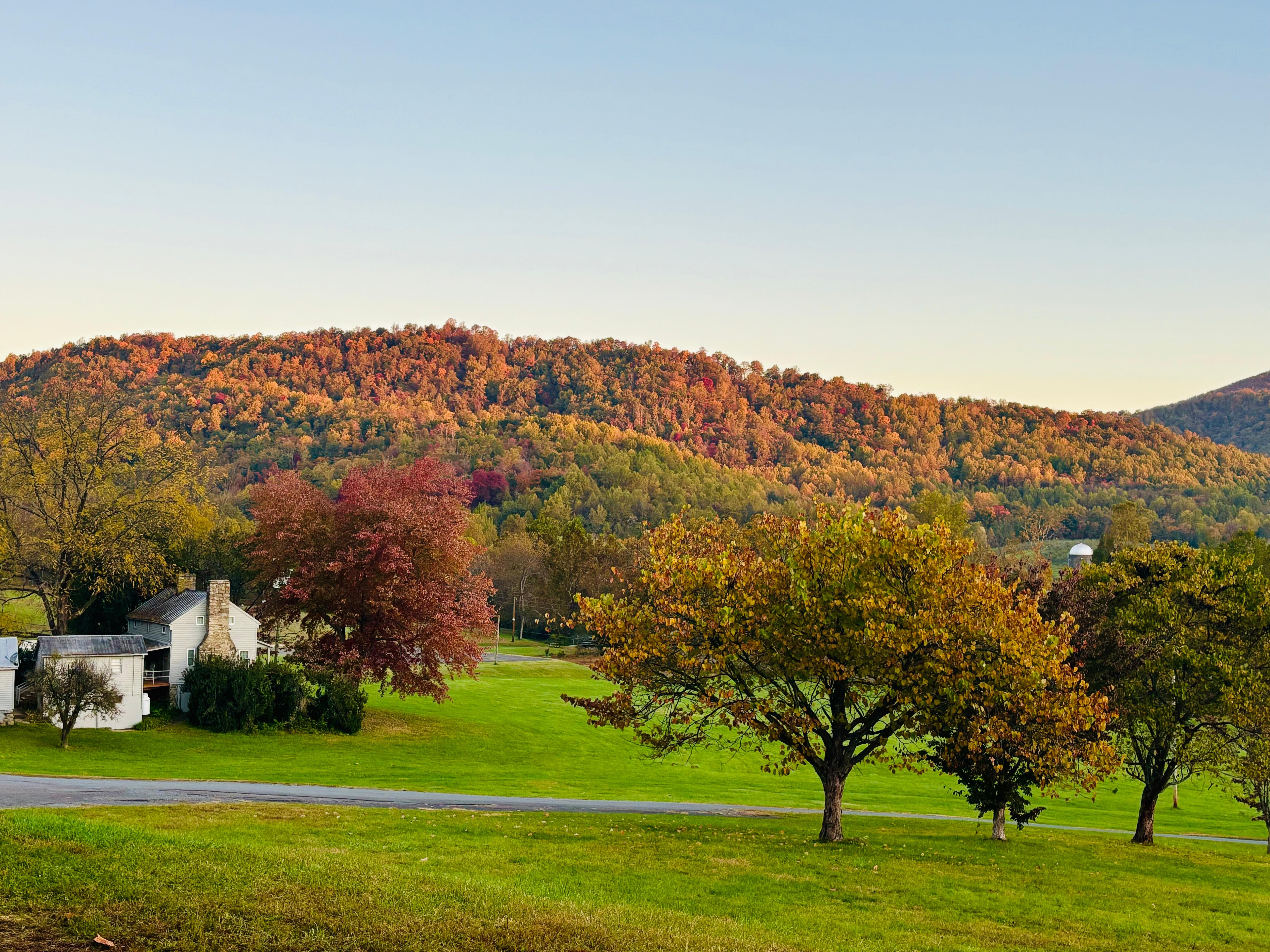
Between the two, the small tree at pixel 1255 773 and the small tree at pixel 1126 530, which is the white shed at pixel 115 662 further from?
the small tree at pixel 1126 530

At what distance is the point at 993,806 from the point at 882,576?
8.81 m

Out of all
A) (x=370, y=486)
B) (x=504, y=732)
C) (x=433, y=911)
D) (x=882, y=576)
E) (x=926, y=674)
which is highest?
(x=370, y=486)

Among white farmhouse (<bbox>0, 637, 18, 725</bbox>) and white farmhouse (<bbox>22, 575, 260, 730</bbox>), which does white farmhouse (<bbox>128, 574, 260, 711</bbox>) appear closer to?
white farmhouse (<bbox>22, 575, 260, 730</bbox>)

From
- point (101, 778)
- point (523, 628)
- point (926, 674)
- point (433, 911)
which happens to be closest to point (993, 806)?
point (926, 674)

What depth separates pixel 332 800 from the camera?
99.3 ft

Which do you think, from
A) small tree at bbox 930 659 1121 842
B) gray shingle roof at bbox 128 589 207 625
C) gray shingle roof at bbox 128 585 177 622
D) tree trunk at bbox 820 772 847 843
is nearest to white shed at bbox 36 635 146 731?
gray shingle roof at bbox 128 589 207 625

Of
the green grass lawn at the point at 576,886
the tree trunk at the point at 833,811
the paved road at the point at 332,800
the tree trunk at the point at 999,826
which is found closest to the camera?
the green grass lawn at the point at 576,886

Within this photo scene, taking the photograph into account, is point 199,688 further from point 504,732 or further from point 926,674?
point 926,674

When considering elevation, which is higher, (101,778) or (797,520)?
(797,520)

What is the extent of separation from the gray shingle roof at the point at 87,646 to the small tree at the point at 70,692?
0.65 meters

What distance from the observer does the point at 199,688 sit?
155 feet

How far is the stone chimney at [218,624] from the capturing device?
49.0 meters

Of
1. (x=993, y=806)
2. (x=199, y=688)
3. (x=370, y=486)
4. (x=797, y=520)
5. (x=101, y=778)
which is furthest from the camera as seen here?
(x=370, y=486)

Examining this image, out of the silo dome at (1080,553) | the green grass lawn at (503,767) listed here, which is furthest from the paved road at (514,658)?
the silo dome at (1080,553)
